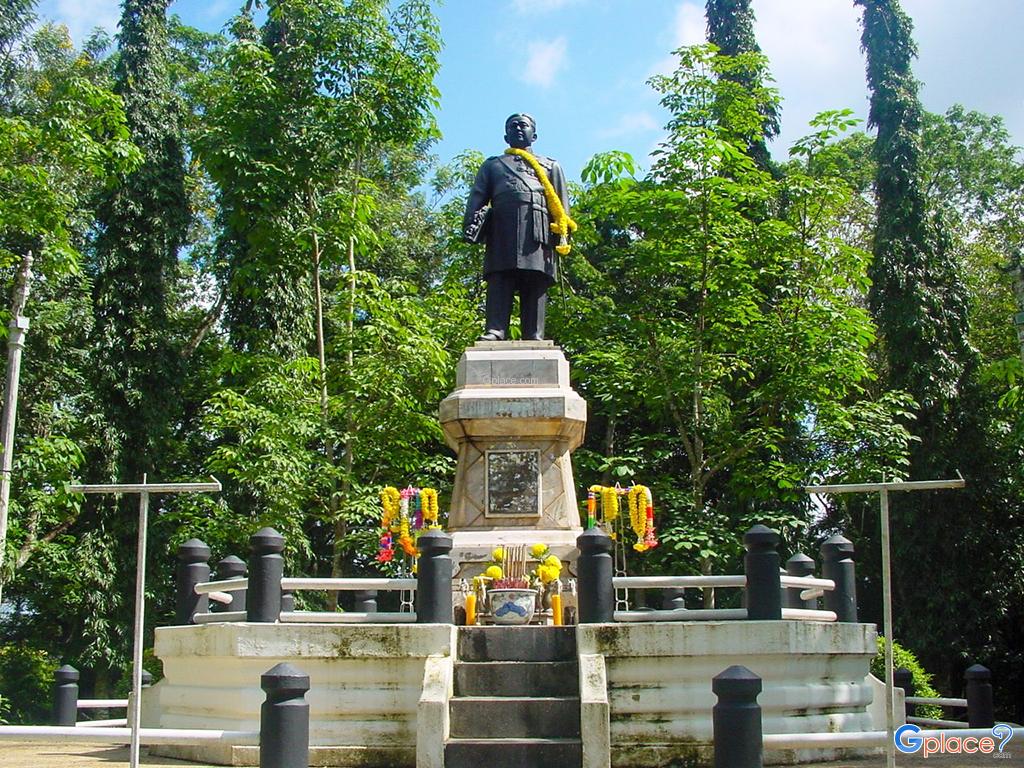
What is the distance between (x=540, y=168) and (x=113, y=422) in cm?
1369

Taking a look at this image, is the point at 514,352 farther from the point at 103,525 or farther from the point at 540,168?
the point at 103,525

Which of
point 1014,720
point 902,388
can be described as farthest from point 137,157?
point 1014,720

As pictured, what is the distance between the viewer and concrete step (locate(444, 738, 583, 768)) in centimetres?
868

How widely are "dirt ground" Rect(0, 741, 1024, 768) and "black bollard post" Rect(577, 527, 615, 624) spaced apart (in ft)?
6.86

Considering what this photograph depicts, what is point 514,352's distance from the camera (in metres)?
13.5

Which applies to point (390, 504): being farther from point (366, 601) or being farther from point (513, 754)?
point (513, 754)

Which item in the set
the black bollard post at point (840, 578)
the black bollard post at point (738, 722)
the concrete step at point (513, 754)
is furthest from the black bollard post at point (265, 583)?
the black bollard post at point (840, 578)

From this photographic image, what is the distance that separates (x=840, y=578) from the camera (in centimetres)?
1193

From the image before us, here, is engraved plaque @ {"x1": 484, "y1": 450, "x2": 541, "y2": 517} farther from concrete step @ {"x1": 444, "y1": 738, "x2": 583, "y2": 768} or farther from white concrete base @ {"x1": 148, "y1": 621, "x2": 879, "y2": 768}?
concrete step @ {"x1": 444, "y1": 738, "x2": 583, "y2": 768}

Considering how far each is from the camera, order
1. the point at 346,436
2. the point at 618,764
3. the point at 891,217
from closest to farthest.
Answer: the point at 618,764 < the point at 346,436 < the point at 891,217

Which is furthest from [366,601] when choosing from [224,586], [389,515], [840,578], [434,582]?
[840,578]

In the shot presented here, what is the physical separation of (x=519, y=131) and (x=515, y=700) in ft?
25.8

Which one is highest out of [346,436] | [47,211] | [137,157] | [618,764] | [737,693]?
[137,157]

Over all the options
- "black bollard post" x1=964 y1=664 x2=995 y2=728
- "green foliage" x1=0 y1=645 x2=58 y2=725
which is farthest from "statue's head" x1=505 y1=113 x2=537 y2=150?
"green foliage" x1=0 y1=645 x2=58 y2=725
